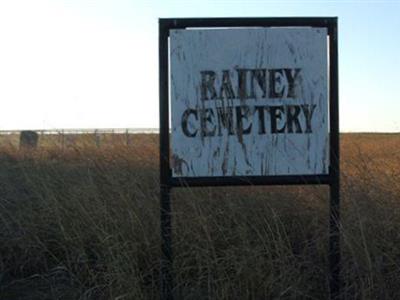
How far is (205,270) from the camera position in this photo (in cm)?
485

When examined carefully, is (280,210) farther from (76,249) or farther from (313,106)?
(76,249)

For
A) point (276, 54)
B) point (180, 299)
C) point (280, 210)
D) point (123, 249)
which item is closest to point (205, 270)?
point (180, 299)

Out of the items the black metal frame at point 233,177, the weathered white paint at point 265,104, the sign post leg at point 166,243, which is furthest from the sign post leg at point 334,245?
the sign post leg at point 166,243

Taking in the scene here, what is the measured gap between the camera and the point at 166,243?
4.70m

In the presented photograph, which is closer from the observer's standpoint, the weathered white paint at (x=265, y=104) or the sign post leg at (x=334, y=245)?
the sign post leg at (x=334, y=245)

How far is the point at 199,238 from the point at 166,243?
12.8 inches

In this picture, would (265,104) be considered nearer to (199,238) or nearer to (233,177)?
(233,177)

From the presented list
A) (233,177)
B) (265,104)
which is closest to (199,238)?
(233,177)

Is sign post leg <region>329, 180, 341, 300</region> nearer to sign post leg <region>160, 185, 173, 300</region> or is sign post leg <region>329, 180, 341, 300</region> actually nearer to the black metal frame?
the black metal frame

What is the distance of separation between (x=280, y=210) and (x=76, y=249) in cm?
183

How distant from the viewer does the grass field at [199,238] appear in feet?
15.2

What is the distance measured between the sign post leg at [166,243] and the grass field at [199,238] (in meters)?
0.10

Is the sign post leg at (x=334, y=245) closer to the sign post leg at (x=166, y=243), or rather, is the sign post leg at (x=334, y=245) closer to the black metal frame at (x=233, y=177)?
the black metal frame at (x=233, y=177)

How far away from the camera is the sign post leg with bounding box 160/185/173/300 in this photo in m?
4.64
